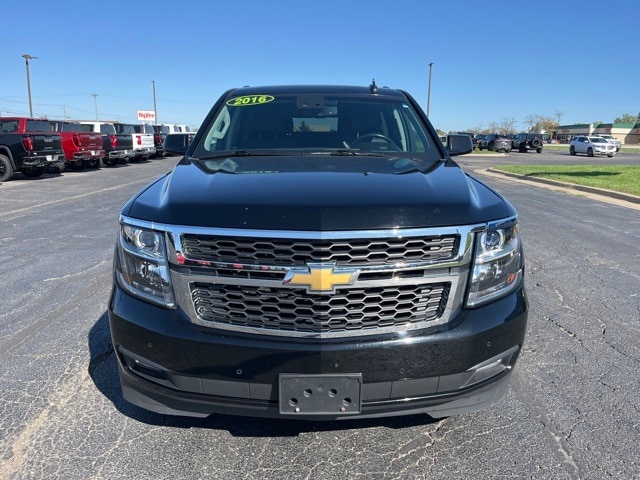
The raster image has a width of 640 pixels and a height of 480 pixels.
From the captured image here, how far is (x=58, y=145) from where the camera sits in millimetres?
16203

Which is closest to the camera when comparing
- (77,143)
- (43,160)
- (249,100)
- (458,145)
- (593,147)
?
(458,145)

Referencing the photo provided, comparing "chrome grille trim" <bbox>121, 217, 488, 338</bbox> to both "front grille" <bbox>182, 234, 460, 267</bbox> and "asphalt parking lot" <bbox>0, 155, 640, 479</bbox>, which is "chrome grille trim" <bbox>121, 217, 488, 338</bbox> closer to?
"front grille" <bbox>182, 234, 460, 267</bbox>

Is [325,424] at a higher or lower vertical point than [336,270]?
lower

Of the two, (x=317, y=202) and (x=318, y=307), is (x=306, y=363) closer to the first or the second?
(x=318, y=307)

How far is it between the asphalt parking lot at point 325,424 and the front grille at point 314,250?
3.37 feet

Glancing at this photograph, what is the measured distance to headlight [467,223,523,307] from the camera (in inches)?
84.4

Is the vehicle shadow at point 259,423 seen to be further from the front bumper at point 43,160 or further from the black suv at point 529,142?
the black suv at point 529,142

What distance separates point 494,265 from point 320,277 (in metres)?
0.81

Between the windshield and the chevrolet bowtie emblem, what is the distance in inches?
55.3

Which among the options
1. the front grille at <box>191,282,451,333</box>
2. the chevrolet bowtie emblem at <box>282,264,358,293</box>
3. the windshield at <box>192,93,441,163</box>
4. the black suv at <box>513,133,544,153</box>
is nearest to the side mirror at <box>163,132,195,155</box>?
the windshield at <box>192,93,441,163</box>

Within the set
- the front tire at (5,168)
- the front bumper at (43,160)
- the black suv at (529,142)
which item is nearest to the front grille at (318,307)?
the front bumper at (43,160)

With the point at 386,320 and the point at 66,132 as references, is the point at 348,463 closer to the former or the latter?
the point at 386,320

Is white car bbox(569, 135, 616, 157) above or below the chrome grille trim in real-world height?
above

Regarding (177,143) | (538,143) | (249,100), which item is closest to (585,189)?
(249,100)
